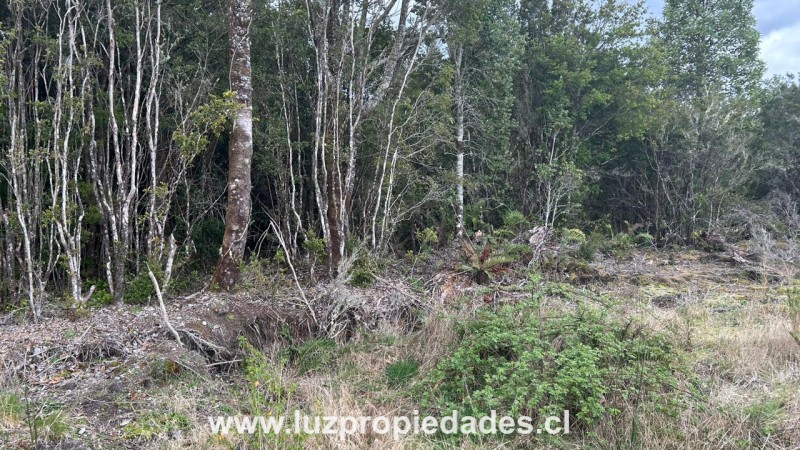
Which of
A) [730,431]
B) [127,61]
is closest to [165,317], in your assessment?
[730,431]

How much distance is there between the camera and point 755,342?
3984 mm

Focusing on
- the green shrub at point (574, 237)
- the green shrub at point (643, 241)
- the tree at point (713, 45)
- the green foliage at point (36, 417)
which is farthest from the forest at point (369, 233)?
the tree at point (713, 45)

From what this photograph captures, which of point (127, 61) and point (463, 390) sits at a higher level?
point (127, 61)

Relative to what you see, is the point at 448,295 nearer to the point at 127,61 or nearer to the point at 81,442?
the point at 81,442

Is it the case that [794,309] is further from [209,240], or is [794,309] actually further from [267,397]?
[209,240]

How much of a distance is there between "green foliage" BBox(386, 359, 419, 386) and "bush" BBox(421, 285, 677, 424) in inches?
12.8

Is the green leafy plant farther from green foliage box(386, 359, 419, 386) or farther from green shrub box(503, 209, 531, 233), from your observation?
green shrub box(503, 209, 531, 233)

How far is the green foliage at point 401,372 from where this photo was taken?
3711 millimetres

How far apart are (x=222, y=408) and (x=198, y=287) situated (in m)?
3.59

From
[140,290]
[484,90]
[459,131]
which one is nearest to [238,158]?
[140,290]

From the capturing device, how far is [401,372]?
149 inches

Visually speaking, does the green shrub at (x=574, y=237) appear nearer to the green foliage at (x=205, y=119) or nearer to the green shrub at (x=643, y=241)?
the green shrub at (x=643, y=241)

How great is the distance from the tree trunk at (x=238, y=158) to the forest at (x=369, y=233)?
3 centimetres

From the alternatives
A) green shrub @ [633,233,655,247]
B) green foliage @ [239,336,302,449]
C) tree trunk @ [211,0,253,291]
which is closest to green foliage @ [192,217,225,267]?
tree trunk @ [211,0,253,291]
